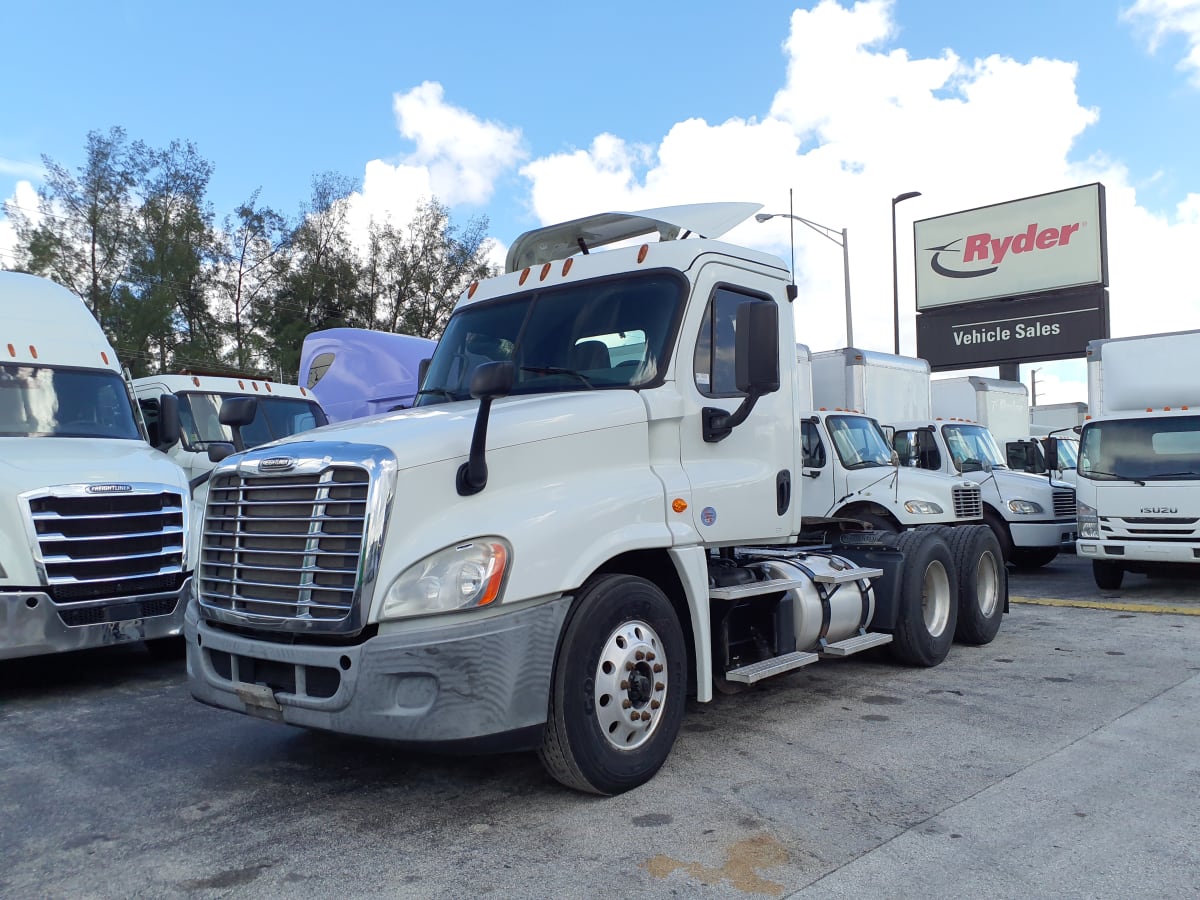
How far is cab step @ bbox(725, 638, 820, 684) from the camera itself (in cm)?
527

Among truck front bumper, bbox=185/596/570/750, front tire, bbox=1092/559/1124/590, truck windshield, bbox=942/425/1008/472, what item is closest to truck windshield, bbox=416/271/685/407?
truck front bumper, bbox=185/596/570/750

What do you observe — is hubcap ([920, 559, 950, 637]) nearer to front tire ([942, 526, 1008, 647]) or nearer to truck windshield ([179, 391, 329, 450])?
front tire ([942, 526, 1008, 647])

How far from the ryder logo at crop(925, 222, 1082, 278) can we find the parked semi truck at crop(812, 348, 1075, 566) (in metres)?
19.3

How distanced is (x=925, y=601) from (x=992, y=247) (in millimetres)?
27212

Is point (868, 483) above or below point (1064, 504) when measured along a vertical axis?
above

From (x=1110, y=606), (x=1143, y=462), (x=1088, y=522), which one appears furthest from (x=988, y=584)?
(x=1143, y=462)

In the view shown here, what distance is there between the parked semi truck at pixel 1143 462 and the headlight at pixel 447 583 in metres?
9.85

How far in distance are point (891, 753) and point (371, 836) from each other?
277cm

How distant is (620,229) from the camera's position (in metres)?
6.36

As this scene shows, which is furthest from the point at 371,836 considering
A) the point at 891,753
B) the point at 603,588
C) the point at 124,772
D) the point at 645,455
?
the point at 891,753

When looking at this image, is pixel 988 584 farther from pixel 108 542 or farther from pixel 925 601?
pixel 108 542

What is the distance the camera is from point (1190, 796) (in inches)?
176

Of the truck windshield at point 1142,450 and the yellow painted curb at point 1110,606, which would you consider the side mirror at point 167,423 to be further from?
the truck windshield at point 1142,450

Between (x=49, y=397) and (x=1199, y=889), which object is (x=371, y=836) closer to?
(x=1199, y=889)
